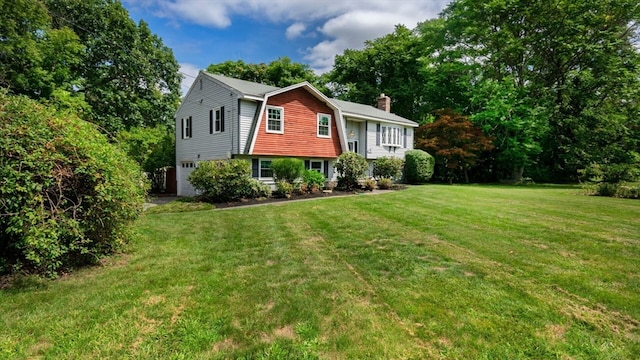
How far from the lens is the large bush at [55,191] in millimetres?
3945

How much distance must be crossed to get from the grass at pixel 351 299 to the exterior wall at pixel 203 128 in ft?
29.8

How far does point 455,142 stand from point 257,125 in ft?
53.9

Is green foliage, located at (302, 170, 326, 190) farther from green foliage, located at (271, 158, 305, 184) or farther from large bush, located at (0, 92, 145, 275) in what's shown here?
large bush, located at (0, 92, 145, 275)

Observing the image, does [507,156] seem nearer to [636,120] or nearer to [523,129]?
[523,129]

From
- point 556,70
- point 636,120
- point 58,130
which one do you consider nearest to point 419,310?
point 58,130

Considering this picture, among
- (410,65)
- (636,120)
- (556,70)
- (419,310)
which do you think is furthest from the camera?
(410,65)

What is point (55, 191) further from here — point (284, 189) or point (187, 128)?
point (187, 128)

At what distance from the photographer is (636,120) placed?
2070cm

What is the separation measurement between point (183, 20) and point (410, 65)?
26416mm

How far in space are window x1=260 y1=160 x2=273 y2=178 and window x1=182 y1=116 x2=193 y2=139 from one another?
6038 mm

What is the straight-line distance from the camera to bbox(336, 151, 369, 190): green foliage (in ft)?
53.2

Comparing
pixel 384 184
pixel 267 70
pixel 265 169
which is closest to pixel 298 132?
pixel 265 169

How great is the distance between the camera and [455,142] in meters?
23.7

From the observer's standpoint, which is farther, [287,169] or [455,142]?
[455,142]
